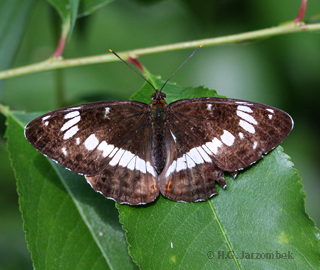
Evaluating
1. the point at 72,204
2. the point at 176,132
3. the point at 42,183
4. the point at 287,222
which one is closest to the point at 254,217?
the point at 287,222

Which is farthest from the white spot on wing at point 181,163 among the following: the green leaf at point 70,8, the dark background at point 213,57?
the dark background at point 213,57

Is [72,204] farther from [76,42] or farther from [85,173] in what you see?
[76,42]

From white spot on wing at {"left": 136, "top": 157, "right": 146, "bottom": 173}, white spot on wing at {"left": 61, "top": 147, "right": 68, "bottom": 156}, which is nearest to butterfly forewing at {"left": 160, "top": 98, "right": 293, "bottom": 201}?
white spot on wing at {"left": 136, "top": 157, "right": 146, "bottom": 173}

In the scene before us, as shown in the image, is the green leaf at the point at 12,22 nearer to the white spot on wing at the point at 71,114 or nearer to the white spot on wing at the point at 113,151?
the white spot on wing at the point at 71,114

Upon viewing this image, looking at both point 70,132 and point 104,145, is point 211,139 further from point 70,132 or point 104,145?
point 70,132

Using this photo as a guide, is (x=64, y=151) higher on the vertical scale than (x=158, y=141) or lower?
higher

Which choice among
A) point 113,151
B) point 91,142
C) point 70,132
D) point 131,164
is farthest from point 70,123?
point 131,164
